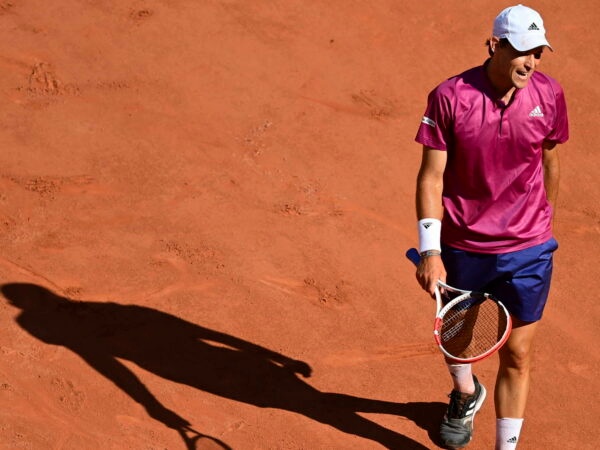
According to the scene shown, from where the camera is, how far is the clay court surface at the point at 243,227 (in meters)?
6.53

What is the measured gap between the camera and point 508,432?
19.3ft

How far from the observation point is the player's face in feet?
17.1

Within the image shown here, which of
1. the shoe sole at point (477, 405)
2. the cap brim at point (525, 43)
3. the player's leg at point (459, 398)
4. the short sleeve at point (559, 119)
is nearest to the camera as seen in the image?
the cap brim at point (525, 43)

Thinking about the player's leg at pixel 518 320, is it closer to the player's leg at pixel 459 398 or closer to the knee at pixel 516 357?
the knee at pixel 516 357

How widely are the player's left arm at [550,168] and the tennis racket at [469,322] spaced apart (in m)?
0.75

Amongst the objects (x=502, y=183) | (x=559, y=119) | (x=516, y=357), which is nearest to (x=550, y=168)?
(x=559, y=119)

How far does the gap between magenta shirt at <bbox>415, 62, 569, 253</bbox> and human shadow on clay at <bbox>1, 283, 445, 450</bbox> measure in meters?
1.45

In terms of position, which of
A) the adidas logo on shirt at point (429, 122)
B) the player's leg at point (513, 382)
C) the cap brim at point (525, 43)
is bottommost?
the player's leg at point (513, 382)

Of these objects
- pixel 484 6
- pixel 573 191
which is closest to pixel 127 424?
pixel 573 191

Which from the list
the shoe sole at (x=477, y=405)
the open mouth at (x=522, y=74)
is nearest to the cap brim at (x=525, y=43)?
the open mouth at (x=522, y=74)

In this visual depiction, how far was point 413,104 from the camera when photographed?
937cm

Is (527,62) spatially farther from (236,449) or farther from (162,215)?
(162,215)

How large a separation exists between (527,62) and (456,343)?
160 cm

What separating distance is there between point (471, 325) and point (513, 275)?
37 centimetres
